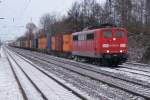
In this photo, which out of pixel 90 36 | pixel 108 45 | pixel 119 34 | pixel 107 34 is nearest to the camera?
pixel 108 45

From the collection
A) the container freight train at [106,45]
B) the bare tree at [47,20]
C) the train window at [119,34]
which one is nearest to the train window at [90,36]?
the container freight train at [106,45]

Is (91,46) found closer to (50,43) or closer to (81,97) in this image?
(81,97)

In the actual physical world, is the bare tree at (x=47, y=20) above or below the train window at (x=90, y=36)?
above

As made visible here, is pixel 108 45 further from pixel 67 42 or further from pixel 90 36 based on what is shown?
pixel 67 42

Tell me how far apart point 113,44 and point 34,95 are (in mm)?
14970

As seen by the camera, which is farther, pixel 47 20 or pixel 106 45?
pixel 47 20

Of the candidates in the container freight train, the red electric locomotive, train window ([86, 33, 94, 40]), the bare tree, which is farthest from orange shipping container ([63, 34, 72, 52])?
the bare tree

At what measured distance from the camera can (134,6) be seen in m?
74.1

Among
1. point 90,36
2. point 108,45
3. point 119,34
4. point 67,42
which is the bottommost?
Answer: point 108,45

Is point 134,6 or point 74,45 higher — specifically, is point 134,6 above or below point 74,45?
above

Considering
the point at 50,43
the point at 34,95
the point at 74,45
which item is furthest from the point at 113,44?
the point at 50,43

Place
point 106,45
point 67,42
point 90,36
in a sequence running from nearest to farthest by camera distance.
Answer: point 106,45 → point 90,36 → point 67,42

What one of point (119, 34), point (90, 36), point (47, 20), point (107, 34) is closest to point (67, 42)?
point (90, 36)

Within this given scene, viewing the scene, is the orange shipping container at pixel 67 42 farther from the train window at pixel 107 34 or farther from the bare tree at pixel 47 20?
the bare tree at pixel 47 20
